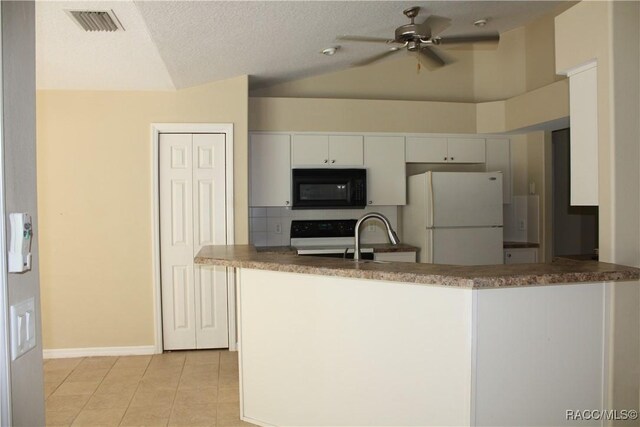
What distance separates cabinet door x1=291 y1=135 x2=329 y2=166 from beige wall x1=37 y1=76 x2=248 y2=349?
0.62 meters

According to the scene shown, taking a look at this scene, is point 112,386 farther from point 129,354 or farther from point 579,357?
point 579,357

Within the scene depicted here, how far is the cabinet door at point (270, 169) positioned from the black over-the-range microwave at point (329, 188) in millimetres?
111

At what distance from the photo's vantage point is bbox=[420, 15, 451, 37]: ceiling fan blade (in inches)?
105

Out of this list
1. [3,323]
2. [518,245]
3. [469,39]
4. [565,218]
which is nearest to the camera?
[3,323]

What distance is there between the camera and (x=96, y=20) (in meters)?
2.65

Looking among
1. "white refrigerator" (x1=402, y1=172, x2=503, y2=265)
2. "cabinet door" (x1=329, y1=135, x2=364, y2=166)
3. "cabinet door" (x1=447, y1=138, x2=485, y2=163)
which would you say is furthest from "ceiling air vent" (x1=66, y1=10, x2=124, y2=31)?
"cabinet door" (x1=447, y1=138, x2=485, y2=163)

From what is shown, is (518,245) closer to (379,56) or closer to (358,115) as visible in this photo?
(358,115)

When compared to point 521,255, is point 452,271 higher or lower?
higher

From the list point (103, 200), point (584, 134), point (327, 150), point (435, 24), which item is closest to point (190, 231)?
point (103, 200)

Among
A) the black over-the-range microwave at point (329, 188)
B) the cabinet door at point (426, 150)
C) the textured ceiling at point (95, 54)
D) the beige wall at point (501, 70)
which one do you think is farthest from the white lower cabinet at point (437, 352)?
the beige wall at point (501, 70)

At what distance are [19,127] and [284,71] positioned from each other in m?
3.56

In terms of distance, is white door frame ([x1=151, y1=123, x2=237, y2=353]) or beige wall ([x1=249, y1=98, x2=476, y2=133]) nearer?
white door frame ([x1=151, y1=123, x2=237, y2=353])

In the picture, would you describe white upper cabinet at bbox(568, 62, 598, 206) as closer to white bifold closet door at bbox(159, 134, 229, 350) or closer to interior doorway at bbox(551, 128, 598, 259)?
white bifold closet door at bbox(159, 134, 229, 350)

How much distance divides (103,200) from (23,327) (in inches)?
128
